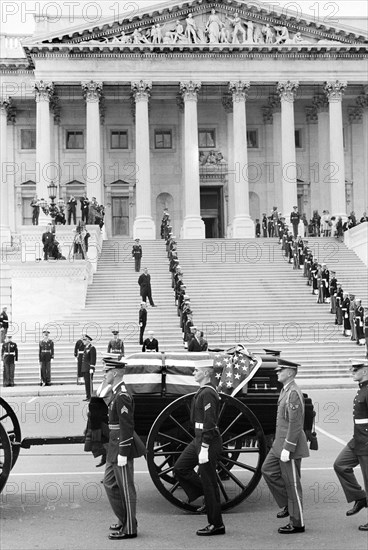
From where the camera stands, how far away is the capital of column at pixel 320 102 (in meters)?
54.7

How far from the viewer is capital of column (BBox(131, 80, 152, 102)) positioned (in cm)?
5122

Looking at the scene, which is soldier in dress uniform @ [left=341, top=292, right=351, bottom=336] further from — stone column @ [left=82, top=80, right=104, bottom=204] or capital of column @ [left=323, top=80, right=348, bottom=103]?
capital of column @ [left=323, top=80, right=348, bottom=103]

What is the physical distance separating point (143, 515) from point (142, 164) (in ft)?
137

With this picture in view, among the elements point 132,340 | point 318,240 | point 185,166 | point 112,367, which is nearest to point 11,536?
point 112,367

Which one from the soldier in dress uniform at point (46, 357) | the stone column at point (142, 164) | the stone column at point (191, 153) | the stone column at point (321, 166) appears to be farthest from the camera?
the stone column at point (321, 166)

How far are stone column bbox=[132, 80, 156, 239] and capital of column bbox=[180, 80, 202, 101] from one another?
6.69 ft

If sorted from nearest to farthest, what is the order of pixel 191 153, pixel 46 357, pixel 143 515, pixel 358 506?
pixel 358 506 → pixel 143 515 → pixel 46 357 → pixel 191 153

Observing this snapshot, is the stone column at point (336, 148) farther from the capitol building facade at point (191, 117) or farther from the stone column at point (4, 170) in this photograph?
the stone column at point (4, 170)

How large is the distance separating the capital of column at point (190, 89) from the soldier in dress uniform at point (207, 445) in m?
43.5

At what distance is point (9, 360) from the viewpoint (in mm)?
27266

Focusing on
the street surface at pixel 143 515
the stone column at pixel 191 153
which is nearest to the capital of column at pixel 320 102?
the stone column at pixel 191 153

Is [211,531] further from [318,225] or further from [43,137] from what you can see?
[43,137]

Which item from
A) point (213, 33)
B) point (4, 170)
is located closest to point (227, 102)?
point (213, 33)

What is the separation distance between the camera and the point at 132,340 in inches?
1243
